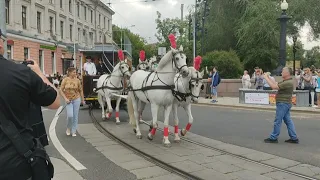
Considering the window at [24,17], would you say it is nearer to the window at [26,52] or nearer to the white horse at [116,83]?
the window at [26,52]

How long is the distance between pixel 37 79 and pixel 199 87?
6.12m

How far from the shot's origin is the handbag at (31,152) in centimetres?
232

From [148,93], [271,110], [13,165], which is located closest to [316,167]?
[148,93]

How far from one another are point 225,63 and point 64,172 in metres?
21.7

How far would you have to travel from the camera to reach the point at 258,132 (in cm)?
1013

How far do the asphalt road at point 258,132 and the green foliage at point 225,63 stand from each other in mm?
11980

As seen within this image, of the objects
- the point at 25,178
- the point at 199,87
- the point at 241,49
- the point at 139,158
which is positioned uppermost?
the point at 241,49

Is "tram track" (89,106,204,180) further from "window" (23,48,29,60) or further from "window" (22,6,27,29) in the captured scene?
"window" (22,6,27,29)

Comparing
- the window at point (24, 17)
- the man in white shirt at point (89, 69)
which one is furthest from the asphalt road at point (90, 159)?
the window at point (24, 17)

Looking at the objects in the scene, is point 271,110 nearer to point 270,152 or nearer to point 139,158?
point 270,152

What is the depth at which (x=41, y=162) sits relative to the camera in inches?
99.0

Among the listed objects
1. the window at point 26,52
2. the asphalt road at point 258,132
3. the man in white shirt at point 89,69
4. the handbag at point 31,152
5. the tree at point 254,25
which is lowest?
the asphalt road at point 258,132

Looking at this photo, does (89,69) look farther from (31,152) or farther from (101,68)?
(31,152)

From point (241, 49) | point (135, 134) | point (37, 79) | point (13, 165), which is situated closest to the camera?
point (13, 165)
